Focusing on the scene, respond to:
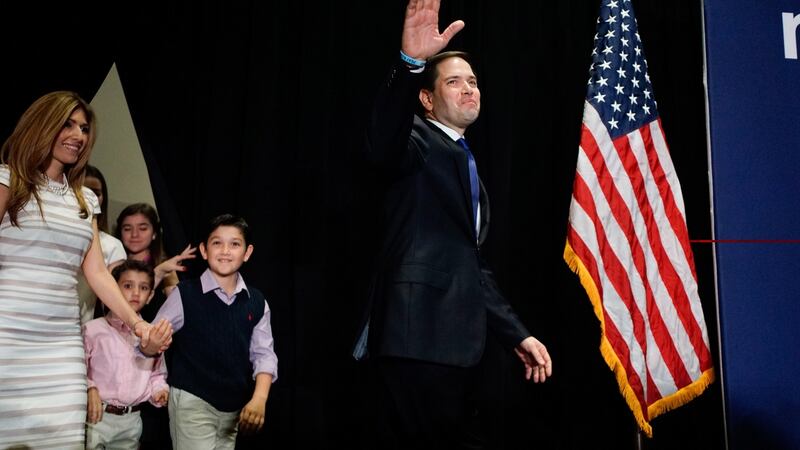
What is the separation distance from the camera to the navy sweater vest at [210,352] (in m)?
2.67

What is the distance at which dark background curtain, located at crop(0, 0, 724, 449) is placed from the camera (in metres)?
3.37

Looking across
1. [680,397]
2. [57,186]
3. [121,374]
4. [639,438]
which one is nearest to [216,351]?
[121,374]

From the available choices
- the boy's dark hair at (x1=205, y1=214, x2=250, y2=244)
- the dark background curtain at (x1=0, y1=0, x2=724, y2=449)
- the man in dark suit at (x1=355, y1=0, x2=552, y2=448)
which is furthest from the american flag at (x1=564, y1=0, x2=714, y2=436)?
the boy's dark hair at (x1=205, y1=214, x2=250, y2=244)

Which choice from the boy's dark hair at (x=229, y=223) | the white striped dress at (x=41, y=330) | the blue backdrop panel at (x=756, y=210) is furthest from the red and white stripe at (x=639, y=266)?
the white striped dress at (x=41, y=330)

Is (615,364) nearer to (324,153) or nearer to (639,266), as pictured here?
(639,266)

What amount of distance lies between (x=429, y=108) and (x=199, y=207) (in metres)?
1.37

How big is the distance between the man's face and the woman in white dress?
1128mm

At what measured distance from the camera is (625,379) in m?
3.13

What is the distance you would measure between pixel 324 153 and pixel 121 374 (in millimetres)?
1388

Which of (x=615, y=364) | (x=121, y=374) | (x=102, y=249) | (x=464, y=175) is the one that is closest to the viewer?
(x=464, y=175)

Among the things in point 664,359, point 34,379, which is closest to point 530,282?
point 664,359

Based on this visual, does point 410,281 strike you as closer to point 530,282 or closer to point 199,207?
point 199,207

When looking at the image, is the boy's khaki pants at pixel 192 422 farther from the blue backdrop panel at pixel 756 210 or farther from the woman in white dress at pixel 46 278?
the blue backdrop panel at pixel 756 210

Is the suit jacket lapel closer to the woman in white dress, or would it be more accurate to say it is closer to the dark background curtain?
the dark background curtain
